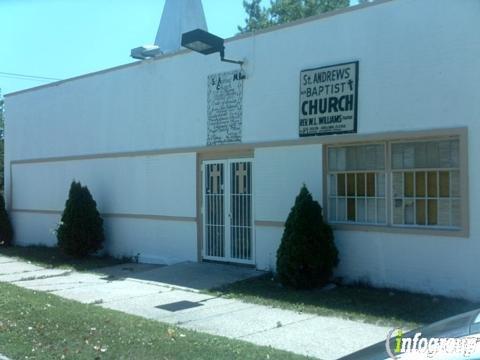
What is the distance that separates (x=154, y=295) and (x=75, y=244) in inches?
210

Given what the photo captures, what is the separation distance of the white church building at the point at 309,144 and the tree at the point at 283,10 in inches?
1050

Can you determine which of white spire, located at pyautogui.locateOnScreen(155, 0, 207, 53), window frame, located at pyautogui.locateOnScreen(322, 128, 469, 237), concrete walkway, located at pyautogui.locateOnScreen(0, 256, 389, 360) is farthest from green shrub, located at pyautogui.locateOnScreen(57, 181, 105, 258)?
window frame, located at pyautogui.locateOnScreen(322, 128, 469, 237)

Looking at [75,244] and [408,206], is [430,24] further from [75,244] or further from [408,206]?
[75,244]

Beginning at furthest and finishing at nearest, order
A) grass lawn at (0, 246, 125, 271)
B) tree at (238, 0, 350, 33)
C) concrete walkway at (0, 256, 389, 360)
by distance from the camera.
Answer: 1. tree at (238, 0, 350, 33)
2. grass lawn at (0, 246, 125, 271)
3. concrete walkway at (0, 256, 389, 360)

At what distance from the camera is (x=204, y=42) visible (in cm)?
1228

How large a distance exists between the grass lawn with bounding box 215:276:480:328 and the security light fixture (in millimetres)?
4642

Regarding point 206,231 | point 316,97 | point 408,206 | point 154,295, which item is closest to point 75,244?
point 206,231

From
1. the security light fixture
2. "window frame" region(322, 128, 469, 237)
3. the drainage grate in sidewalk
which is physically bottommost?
the drainage grate in sidewalk

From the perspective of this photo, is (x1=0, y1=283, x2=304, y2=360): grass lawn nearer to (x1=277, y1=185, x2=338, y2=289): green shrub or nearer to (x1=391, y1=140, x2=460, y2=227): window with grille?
(x1=277, y1=185, x2=338, y2=289): green shrub

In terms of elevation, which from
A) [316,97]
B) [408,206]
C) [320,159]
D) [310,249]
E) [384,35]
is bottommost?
[310,249]

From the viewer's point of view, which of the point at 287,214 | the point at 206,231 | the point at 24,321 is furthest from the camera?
the point at 206,231

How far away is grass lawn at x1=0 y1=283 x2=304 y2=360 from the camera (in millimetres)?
6812

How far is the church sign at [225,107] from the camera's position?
12945 millimetres

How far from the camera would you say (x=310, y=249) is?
34.4 feet
